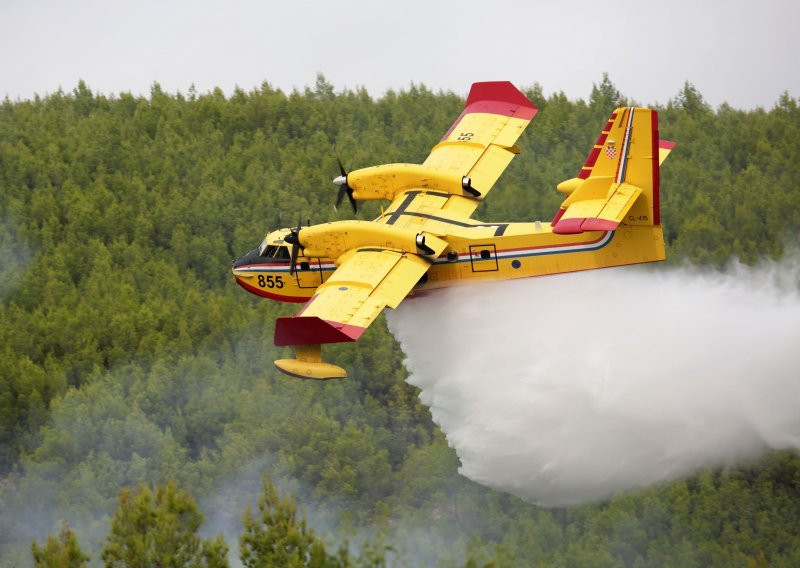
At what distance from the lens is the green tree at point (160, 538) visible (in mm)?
45031

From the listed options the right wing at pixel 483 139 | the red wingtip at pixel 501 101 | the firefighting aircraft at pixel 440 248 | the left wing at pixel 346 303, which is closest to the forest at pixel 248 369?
the left wing at pixel 346 303

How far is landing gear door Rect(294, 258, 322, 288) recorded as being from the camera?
44.5 m

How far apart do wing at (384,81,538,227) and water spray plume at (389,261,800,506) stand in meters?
2.51

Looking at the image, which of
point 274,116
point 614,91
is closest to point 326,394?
point 274,116

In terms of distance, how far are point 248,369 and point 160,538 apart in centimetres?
1664

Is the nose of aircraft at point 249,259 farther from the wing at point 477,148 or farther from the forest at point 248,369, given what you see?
the forest at point 248,369

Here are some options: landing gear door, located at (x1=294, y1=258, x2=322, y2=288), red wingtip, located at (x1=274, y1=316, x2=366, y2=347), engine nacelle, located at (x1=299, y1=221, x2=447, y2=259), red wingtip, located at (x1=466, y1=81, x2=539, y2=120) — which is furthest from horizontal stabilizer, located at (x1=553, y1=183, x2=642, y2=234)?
red wingtip, located at (x1=466, y1=81, x2=539, y2=120)

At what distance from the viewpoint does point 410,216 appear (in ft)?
148

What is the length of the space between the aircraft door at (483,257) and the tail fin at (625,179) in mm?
1620

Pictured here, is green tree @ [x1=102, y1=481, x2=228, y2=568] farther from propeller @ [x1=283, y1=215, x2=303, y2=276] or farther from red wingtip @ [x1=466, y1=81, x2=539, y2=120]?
red wingtip @ [x1=466, y1=81, x2=539, y2=120]

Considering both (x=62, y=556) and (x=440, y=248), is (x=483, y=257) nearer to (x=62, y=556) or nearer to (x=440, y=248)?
(x=440, y=248)

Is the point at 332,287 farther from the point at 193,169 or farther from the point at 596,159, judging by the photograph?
the point at 193,169

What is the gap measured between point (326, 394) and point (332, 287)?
18603 mm

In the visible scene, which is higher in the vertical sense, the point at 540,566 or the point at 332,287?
the point at 332,287
